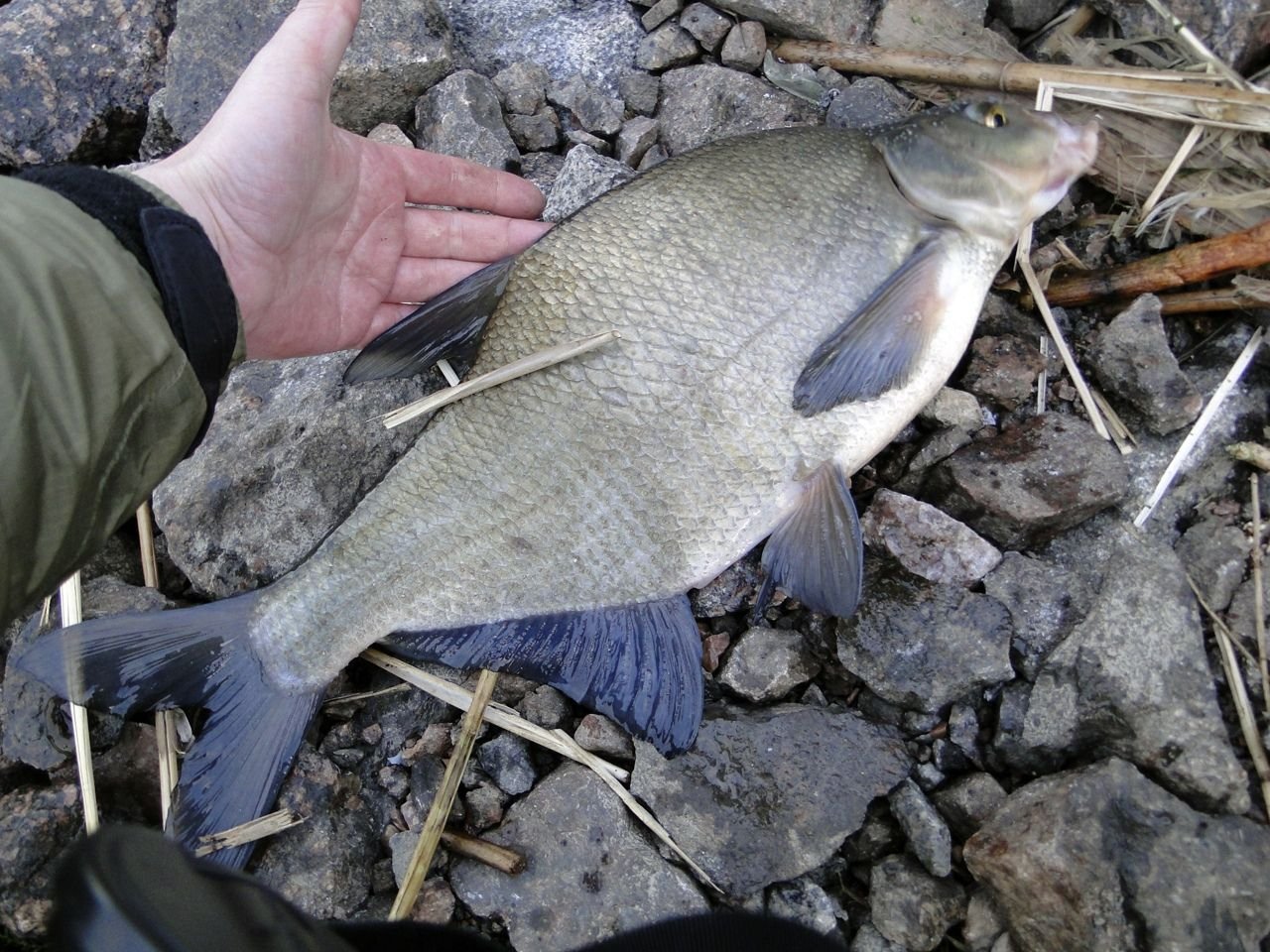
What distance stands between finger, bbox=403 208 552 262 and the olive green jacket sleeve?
0.96 metres

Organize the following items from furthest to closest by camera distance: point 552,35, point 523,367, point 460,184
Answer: point 552,35 < point 460,184 < point 523,367

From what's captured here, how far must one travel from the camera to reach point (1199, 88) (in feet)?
8.84

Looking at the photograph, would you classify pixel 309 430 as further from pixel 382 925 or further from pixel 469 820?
pixel 382 925

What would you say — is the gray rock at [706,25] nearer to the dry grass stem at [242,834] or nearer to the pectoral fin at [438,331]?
the pectoral fin at [438,331]

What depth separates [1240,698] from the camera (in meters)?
2.24

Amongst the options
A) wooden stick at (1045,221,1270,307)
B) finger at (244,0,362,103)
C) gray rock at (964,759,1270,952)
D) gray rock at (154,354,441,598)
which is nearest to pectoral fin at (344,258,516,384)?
gray rock at (154,354,441,598)

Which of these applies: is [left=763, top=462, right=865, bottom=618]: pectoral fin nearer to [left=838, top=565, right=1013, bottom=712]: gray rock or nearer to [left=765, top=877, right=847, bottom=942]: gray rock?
[left=838, top=565, right=1013, bottom=712]: gray rock

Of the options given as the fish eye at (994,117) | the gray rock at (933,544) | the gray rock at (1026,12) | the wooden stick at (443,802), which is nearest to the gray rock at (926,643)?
the gray rock at (933,544)

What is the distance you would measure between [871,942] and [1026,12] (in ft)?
9.76

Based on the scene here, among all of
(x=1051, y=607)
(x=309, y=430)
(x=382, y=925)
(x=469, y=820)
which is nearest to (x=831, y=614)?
(x=1051, y=607)

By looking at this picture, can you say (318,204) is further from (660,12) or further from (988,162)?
(988,162)

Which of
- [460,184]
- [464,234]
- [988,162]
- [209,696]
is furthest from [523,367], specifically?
[988,162]

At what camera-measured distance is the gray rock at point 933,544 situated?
2434 mm

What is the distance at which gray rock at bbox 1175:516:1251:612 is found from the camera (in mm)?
2373
